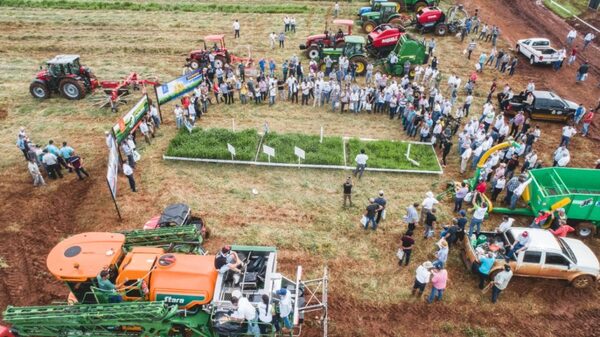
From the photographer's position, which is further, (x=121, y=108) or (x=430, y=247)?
(x=121, y=108)

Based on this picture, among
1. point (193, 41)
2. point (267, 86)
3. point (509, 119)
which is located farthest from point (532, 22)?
point (193, 41)

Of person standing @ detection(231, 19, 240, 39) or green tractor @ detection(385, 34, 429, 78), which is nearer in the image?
green tractor @ detection(385, 34, 429, 78)

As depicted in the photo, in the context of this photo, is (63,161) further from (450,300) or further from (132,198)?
(450,300)

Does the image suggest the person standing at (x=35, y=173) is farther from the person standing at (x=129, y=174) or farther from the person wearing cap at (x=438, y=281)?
the person wearing cap at (x=438, y=281)

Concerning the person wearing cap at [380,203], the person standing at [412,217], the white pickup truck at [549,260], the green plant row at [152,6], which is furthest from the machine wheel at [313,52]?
the white pickup truck at [549,260]

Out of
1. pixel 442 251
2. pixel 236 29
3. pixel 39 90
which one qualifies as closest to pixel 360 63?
pixel 236 29

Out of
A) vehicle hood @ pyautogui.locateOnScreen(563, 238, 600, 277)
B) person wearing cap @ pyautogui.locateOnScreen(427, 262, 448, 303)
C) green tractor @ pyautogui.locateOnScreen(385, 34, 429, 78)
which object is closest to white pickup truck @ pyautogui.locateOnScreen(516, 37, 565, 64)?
green tractor @ pyautogui.locateOnScreen(385, 34, 429, 78)

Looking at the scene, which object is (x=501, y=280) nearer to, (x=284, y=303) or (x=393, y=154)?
(x=284, y=303)

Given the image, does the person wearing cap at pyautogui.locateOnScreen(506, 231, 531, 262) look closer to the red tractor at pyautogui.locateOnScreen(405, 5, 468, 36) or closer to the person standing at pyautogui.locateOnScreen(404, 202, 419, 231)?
the person standing at pyautogui.locateOnScreen(404, 202, 419, 231)
